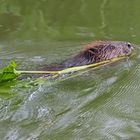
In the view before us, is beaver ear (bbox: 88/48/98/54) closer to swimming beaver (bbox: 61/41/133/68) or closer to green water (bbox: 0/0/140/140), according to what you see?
swimming beaver (bbox: 61/41/133/68)

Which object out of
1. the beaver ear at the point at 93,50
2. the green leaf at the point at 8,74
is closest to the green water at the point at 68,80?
the green leaf at the point at 8,74

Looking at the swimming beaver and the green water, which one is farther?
the swimming beaver

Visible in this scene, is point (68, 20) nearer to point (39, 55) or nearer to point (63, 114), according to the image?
point (39, 55)

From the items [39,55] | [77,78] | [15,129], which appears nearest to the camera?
[15,129]

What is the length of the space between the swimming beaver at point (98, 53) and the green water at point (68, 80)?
11 cm

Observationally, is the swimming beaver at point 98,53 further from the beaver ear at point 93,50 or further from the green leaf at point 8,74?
the green leaf at point 8,74

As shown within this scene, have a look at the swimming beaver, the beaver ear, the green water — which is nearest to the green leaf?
the green water

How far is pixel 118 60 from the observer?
5.34m

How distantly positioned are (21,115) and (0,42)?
2350 mm

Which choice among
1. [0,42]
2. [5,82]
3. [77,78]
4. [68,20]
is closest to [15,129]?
[5,82]

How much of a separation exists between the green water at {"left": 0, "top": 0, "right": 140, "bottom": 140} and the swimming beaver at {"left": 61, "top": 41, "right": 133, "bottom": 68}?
0.35 feet

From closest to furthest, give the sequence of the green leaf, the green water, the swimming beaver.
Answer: the green water
the green leaf
the swimming beaver

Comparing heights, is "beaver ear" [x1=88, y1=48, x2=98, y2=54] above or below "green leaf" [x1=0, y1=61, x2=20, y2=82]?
above

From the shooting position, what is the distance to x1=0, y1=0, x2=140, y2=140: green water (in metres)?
4.02
